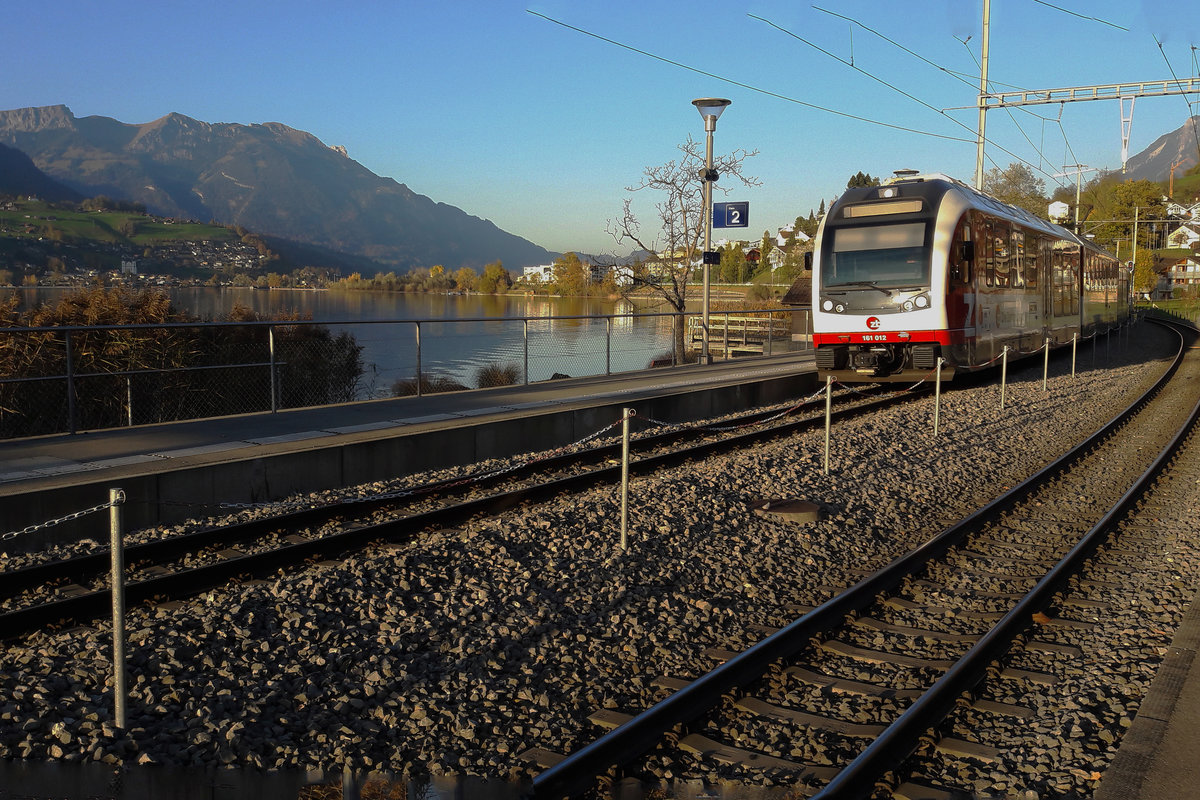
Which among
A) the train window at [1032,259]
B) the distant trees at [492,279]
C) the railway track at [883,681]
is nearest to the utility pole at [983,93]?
the train window at [1032,259]

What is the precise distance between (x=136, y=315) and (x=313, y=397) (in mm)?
3821

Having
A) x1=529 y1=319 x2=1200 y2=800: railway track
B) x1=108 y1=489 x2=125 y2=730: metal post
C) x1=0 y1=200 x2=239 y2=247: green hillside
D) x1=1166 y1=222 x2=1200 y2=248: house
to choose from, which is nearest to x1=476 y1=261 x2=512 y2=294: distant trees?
x1=0 y1=200 x2=239 y2=247: green hillside

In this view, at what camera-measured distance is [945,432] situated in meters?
14.5

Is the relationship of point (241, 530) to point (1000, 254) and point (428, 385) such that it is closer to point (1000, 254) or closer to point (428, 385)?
point (428, 385)

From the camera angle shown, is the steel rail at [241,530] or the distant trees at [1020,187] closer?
the steel rail at [241,530]

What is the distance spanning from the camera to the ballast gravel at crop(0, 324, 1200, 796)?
4.33 meters

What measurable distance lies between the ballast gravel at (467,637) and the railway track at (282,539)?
0.28 metres

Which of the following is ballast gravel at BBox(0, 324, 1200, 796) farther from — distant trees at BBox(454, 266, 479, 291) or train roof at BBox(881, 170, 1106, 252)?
distant trees at BBox(454, 266, 479, 291)

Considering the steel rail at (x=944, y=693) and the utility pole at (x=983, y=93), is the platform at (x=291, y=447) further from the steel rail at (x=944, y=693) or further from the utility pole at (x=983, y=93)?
the utility pole at (x=983, y=93)

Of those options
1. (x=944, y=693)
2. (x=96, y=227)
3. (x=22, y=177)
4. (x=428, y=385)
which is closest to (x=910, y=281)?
(x=428, y=385)

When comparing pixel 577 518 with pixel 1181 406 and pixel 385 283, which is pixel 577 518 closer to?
pixel 1181 406

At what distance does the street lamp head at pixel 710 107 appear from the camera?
21266mm

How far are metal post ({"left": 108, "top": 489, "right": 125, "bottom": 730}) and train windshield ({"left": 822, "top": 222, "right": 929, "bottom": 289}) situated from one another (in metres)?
14.6

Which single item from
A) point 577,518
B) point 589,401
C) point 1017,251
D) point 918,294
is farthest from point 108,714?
point 1017,251
